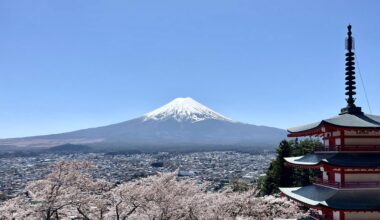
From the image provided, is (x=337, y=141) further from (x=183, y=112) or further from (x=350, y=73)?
(x=183, y=112)

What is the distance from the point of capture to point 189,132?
614ft

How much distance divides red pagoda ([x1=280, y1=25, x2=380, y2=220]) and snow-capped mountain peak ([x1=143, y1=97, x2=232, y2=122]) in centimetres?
17470

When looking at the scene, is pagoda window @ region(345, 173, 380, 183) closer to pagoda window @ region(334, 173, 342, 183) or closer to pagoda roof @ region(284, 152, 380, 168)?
pagoda window @ region(334, 173, 342, 183)

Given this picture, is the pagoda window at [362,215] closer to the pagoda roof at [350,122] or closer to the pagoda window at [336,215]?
the pagoda window at [336,215]

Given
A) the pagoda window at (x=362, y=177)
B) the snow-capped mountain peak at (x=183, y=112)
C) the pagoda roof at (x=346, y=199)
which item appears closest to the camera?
the pagoda roof at (x=346, y=199)

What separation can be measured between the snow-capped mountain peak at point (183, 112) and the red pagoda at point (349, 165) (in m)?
175

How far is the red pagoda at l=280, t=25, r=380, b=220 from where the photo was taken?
12.2 metres

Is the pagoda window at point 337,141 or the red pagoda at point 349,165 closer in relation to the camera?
the red pagoda at point 349,165

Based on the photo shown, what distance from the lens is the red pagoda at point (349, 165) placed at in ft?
40.2

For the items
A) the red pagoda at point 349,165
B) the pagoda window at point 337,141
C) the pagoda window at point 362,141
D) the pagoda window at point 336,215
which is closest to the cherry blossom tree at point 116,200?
the red pagoda at point 349,165

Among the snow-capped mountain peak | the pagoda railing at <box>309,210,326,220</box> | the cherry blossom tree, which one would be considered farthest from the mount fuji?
the pagoda railing at <box>309,210,326,220</box>

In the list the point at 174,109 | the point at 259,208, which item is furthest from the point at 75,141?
the point at 259,208

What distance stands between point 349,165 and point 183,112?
18315cm

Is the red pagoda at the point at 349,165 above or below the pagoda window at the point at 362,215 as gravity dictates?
above
